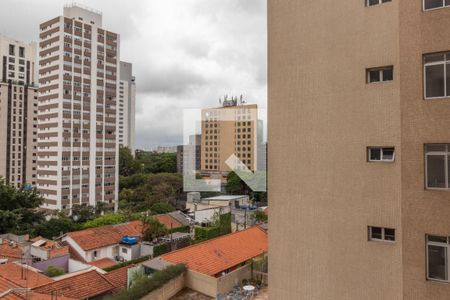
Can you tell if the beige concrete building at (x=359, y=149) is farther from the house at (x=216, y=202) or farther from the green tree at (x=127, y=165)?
the green tree at (x=127, y=165)

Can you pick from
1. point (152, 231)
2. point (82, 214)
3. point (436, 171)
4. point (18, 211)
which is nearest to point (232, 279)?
point (436, 171)

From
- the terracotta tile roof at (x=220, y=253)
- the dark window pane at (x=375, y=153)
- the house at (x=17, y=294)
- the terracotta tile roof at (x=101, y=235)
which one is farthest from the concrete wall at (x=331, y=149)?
the terracotta tile roof at (x=101, y=235)

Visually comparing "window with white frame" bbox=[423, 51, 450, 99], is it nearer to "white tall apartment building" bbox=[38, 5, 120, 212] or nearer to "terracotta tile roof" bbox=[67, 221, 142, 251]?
"terracotta tile roof" bbox=[67, 221, 142, 251]

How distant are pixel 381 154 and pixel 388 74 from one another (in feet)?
3.87

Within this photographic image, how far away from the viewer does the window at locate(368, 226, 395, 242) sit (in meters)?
4.84

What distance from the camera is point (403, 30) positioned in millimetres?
4719

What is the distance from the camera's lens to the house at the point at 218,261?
10352 mm

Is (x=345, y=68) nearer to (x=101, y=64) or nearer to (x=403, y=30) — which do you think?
(x=403, y=30)

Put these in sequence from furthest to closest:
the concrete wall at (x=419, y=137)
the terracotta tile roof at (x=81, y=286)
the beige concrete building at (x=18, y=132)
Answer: the beige concrete building at (x=18, y=132) → the terracotta tile roof at (x=81, y=286) → the concrete wall at (x=419, y=137)

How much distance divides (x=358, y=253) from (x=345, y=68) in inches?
112

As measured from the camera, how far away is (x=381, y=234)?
16.2ft

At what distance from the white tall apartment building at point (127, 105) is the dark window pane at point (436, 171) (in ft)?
248

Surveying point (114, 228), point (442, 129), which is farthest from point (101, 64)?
point (442, 129)

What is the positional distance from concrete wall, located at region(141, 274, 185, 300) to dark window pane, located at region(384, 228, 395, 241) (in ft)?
22.8
